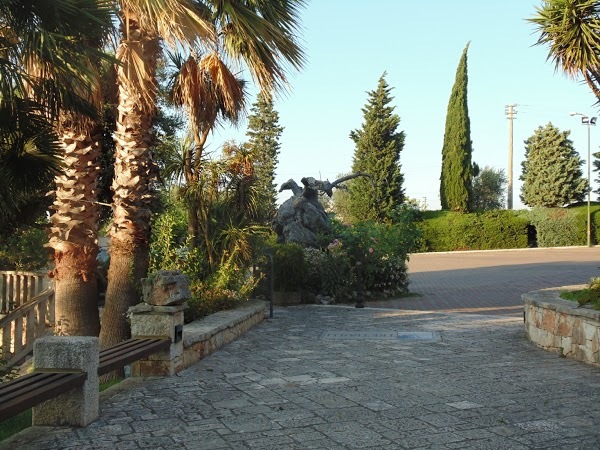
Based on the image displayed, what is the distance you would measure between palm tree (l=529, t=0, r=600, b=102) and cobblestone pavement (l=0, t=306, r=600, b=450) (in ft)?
12.5

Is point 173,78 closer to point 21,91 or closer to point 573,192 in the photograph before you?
point 21,91

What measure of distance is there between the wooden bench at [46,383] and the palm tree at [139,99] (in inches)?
128

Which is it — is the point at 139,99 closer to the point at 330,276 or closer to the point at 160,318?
the point at 160,318

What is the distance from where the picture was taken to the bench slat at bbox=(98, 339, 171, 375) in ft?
16.7

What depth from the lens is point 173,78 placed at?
35.8 feet

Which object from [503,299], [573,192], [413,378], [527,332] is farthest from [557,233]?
[413,378]

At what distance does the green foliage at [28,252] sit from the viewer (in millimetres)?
14961

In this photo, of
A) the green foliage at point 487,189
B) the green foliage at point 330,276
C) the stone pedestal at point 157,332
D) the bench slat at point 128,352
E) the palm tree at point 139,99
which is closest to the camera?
the bench slat at point 128,352

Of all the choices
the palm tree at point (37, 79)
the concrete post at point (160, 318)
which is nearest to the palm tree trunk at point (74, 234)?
the palm tree at point (37, 79)

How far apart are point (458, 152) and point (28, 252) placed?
29583 mm

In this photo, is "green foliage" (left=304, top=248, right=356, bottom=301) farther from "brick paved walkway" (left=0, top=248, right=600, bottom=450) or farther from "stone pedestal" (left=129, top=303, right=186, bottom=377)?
"stone pedestal" (left=129, top=303, right=186, bottom=377)

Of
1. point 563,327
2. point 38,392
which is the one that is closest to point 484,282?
point 563,327

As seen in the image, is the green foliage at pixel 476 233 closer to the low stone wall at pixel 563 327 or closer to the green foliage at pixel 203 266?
the green foliage at pixel 203 266

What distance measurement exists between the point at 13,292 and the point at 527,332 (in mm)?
10502
